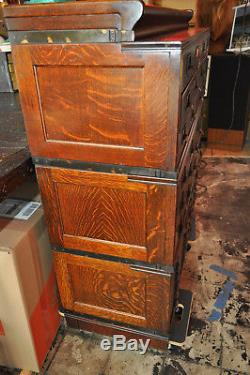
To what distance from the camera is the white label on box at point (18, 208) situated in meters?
1.26

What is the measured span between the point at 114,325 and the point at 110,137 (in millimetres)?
887

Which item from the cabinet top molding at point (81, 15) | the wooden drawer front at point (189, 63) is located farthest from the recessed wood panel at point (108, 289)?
the cabinet top molding at point (81, 15)

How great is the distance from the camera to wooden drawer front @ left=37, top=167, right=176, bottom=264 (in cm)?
104

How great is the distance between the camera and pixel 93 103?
93 centimetres

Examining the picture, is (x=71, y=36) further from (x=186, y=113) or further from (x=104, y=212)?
(x=104, y=212)

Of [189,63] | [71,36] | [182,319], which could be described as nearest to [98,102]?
[71,36]

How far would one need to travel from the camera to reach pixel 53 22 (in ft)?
2.80

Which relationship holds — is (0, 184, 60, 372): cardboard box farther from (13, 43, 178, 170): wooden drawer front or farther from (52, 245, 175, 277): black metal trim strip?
(13, 43, 178, 170): wooden drawer front

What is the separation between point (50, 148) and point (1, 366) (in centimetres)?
104

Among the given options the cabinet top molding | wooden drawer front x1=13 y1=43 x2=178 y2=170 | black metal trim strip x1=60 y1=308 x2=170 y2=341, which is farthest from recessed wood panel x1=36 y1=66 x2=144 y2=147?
black metal trim strip x1=60 y1=308 x2=170 y2=341

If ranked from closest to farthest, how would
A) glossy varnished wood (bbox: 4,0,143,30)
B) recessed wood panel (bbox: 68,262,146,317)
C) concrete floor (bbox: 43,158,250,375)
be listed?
1. glossy varnished wood (bbox: 4,0,143,30)
2. recessed wood panel (bbox: 68,262,146,317)
3. concrete floor (bbox: 43,158,250,375)

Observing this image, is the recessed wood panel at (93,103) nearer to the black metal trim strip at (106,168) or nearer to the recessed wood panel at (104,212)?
the black metal trim strip at (106,168)

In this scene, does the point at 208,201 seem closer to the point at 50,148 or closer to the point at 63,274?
the point at 63,274

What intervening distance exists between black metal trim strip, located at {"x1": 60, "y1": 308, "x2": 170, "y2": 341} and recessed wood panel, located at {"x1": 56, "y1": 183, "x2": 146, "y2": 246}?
466 mm
